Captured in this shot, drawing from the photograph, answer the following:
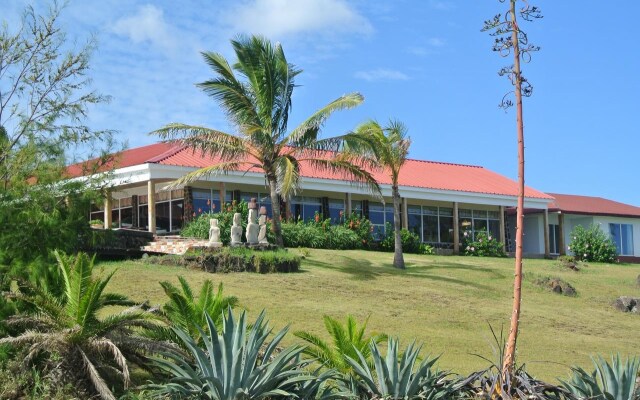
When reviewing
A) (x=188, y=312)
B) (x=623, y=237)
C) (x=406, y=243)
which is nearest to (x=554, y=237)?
(x=623, y=237)

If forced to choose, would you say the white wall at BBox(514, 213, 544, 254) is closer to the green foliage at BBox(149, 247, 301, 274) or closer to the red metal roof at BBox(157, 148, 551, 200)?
the red metal roof at BBox(157, 148, 551, 200)

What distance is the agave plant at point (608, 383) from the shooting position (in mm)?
10234

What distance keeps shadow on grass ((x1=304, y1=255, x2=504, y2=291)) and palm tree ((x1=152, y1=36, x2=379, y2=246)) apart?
2004 millimetres

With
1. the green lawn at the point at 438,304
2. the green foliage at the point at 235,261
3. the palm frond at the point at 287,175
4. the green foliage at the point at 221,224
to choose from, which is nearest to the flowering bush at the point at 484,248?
the green lawn at the point at 438,304

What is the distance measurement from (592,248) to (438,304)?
72.7ft

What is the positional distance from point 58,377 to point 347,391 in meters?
3.42

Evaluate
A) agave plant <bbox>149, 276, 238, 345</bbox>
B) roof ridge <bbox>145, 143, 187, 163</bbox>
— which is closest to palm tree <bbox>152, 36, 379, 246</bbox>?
roof ridge <bbox>145, 143, 187, 163</bbox>

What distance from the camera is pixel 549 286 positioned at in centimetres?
2719

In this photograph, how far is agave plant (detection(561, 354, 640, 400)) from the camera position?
10234mm

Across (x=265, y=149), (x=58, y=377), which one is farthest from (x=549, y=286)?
(x=58, y=377)

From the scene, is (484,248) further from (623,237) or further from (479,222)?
(623,237)

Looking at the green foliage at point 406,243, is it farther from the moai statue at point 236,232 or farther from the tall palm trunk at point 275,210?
the moai statue at point 236,232

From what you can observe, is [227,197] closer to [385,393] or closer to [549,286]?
[549,286]

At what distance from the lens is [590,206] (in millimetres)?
48531
